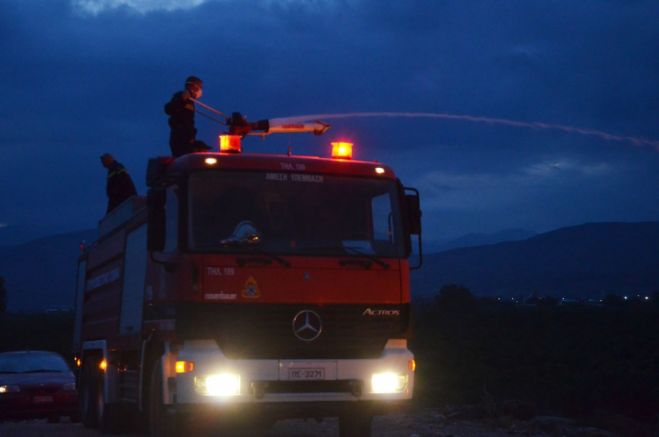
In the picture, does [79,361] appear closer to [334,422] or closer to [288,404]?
[334,422]

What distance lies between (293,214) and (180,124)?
255 centimetres

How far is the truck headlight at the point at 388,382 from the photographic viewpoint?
36.4 ft

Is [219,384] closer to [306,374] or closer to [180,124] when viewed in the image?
[306,374]

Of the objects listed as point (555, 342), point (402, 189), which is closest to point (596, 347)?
point (555, 342)

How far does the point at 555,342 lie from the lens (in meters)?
53.4

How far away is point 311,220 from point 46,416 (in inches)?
387

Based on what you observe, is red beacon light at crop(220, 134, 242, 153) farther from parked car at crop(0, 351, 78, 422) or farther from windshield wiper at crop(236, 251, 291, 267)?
parked car at crop(0, 351, 78, 422)

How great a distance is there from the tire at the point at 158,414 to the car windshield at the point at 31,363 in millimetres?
8800

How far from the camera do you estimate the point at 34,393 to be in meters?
18.9

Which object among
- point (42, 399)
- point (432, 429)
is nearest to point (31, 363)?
point (42, 399)

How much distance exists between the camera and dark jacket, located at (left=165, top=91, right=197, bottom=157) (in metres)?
12.9

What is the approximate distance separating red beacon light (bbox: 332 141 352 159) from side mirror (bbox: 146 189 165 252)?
2080 millimetres

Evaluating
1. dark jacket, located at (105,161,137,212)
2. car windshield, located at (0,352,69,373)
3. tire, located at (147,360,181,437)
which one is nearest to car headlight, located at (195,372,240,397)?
tire, located at (147,360,181,437)

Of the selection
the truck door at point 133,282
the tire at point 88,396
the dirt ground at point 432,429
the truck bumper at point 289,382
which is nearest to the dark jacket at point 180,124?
the truck door at point 133,282
